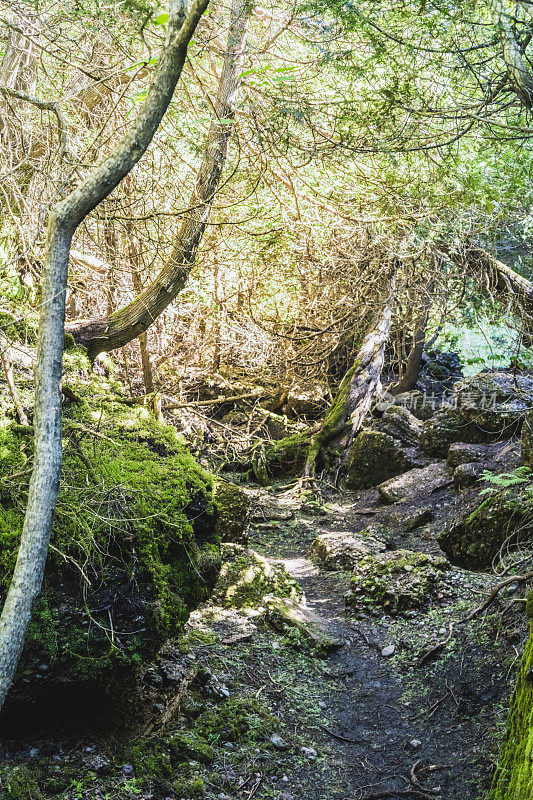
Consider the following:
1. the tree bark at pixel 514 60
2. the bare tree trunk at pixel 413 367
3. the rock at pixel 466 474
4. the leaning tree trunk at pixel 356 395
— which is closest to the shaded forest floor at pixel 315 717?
the rock at pixel 466 474

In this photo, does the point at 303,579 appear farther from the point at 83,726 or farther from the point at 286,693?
the point at 83,726

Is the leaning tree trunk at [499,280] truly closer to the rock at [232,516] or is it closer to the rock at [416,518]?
the rock at [416,518]

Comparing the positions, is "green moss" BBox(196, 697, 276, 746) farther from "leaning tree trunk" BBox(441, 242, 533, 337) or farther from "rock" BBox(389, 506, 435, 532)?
"leaning tree trunk" BBox(441, 242, 533, 337)

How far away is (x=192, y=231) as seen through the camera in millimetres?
5938

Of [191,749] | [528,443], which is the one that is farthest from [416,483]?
[191,749]

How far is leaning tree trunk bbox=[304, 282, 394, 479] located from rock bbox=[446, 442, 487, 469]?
2.58 meters

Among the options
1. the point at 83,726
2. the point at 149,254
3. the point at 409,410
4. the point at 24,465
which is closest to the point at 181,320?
the point at 149,254

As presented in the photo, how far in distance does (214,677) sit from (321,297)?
6932mm

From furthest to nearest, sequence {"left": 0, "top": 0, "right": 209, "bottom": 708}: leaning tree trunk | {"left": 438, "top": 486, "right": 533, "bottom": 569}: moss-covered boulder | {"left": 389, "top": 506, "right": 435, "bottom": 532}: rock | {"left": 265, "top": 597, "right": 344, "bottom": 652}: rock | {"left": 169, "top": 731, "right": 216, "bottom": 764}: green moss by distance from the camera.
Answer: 1. {"left": 389, "top": 506, "right": 435, "bottom": 532}: rock
2. {"left": 438, "top": 486, "right": 533, "bottom": 569}: moss-covered boulder
3. {"left": 265, "top": 597, "right": 344, "bottom": 652}: rock
4. {"left": 169, "top": 731, "right": 216, "bottom": 764}: green moss
5. {"left": 0, "top": 0, "right": 209, "bottom": 708}: leaning tree trunk

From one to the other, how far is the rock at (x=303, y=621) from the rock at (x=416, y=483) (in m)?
3.22

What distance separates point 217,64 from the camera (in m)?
6.73

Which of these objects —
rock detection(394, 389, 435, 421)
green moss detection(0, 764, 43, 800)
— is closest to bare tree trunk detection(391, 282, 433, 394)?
rock detection(394, 389, 435, 421)

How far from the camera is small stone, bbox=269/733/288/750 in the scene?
367 cm

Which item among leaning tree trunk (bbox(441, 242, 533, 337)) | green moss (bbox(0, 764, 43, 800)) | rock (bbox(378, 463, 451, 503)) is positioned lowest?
green moss (bbox(0, 764, 43, 800))
